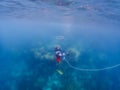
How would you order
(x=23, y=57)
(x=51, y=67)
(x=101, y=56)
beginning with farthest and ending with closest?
(x=101, y=56)
(x=23, y=57)
(x=51, y=67)

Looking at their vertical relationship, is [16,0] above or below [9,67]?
above

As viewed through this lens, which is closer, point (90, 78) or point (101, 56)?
point (90, 78)

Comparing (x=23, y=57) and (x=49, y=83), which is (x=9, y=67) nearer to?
(x=23, y=57)

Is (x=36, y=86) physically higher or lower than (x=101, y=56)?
higher

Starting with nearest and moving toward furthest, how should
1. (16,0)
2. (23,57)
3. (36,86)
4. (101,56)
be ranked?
1. (36,86)
2. (16,0)
3. (23,57)
4. (101,56)

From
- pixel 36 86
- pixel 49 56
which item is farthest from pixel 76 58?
pixel 36 86

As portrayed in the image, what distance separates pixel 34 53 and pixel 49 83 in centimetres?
590

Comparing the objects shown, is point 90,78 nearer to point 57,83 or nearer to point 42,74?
point 57,83

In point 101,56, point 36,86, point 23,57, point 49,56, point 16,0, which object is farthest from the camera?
point 101,56

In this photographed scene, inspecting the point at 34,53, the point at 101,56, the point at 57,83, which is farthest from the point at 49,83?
the point at 101,56

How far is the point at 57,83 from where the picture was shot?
15.0 m

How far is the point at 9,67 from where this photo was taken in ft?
56.3

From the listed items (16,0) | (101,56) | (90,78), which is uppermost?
(16,0)

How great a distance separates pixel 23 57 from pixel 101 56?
34.9 feet
